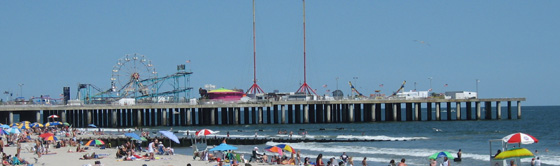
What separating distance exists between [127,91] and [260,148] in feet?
150

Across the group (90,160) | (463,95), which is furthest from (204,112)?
Answer: (90,160)

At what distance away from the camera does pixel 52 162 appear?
97.7ft

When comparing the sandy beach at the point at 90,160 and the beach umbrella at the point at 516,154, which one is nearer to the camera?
the beach umbrella at the point at 516,154

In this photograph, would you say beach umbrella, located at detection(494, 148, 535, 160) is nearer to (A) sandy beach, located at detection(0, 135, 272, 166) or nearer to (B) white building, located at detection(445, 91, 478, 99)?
(A) sandy beach, located at detection(0, 135, 272, 166)

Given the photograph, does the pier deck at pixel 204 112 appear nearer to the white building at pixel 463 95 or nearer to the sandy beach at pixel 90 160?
the white building at pixel 463 95

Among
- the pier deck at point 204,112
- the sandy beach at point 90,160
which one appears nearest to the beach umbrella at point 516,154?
the sandy beach at point 90,160

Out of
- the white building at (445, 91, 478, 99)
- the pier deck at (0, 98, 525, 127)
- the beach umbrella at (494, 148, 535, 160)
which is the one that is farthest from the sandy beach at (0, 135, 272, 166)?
the white building at (445, 91, 478, 99)

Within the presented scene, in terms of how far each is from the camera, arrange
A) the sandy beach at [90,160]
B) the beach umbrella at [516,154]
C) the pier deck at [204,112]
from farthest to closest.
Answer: the pier deck at [204,112]
the sandy beach at [90,160]
the beach umbrella at [516,154]

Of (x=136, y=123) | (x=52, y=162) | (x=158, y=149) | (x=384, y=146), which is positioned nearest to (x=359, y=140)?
(x=384, y=146)

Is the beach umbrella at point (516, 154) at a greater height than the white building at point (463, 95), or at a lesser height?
lesser

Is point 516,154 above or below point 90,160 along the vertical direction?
above

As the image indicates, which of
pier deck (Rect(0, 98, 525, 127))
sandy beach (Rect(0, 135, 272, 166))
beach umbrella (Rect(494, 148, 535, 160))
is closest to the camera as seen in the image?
beach umbrella (Rect(494, 148, 535, 160))

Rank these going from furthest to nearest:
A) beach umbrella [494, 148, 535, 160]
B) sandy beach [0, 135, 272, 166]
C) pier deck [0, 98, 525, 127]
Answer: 1. pier deck [0, 98, 525, 127]
2. sandy beach [0, 135, 272, 166]
3. beach umbrella [494, 148, 535, 160]

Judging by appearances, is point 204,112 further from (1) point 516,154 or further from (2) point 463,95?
(1) point 516,154
